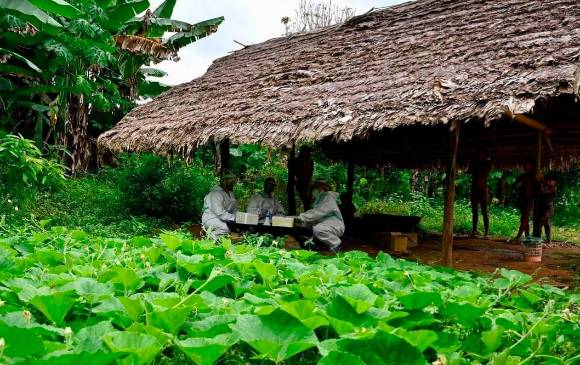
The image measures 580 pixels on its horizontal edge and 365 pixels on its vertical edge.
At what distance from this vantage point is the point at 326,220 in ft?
22.2

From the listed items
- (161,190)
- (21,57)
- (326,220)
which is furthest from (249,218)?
(21,57)

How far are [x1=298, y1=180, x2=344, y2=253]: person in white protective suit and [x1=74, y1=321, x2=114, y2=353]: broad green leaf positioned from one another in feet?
18.4

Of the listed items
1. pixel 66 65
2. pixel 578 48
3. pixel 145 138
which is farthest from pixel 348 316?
pixel 66 65

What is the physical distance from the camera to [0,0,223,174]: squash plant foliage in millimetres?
8695

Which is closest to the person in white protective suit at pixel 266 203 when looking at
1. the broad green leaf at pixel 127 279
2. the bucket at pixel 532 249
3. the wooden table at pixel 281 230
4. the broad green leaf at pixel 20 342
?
the wooden table at pixel 281 230

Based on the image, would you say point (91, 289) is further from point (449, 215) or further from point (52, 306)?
point (449, 215)

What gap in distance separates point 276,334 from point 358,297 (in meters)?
0.36

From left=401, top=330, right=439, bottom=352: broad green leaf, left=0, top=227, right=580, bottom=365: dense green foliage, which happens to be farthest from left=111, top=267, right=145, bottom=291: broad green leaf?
left=401, top=330, right=439, bottom=352: broad green leaf

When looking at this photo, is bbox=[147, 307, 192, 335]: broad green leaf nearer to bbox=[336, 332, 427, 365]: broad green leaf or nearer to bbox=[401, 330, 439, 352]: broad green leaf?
bbox=[336, 332, 427, 365]: broad green leaf

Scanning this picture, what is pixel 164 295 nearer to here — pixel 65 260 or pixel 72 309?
pixel 72 309

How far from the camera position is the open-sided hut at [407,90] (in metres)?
4.70

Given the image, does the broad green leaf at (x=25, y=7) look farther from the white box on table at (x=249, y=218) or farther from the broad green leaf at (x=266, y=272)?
the broad green leaf at (x=266, y=272)

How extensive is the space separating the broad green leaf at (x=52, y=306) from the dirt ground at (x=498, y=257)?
4786 mm

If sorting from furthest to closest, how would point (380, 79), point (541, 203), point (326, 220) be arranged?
1. point (326, 220)
2. point (541, 203)
3. point (380, 79)
